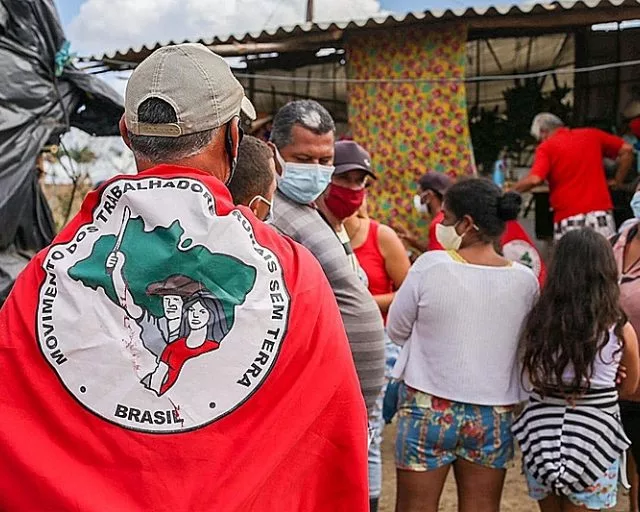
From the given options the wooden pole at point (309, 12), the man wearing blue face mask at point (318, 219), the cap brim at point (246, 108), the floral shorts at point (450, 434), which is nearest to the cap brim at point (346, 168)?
the man wearing blue face mask at point (318, 219)

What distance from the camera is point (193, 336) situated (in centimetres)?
150

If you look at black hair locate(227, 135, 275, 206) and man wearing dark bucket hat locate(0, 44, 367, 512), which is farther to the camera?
black hair locate(227, 135, 275, 206)

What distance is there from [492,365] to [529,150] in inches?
236

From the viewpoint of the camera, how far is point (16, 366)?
1485 mm

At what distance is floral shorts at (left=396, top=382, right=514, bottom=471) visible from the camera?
3.34 metres

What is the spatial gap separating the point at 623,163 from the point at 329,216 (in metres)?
4.48

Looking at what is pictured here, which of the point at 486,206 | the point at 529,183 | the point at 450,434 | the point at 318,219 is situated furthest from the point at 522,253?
the point at 318,219

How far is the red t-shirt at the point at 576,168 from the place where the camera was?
6984mm

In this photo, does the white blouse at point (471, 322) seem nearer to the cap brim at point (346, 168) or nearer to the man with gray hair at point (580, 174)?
the cap brim at point (346, 168)

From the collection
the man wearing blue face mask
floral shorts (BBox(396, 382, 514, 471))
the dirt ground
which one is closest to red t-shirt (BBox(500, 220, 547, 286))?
the dirt ground

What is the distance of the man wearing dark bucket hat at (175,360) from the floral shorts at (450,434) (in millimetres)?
1827

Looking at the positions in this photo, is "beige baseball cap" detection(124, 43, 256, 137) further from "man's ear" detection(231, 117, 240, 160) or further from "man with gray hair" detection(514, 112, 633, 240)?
"man with gray hair" detection(514, 112, 633, 240)

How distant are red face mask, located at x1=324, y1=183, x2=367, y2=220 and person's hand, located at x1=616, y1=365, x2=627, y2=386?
1.24 m

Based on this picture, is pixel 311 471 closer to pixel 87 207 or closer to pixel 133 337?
pixel 133 337
